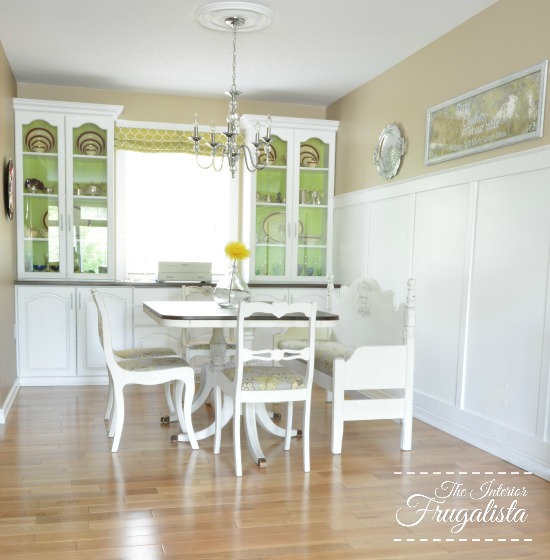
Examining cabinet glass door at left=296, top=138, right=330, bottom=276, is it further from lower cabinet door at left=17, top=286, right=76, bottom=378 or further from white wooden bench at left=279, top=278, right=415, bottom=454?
lower cabinet door at left=17, top=286, right=76, bottom=378

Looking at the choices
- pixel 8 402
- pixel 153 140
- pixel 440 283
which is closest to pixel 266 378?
pixel 440 283

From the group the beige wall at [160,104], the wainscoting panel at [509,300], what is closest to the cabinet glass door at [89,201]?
the beige wall at [160,104]

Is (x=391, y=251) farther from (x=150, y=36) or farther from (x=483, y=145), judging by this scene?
(x=150, y=36)

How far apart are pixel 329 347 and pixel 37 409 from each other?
2066 millimetres

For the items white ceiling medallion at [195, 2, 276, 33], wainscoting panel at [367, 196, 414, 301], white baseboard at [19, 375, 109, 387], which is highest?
white ceiling medallion at [195, 2, 276, 33]

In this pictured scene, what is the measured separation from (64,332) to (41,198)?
114 cm

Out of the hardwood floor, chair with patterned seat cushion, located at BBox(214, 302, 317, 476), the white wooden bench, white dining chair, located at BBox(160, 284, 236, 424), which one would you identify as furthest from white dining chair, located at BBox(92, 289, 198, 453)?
the white wooden bench

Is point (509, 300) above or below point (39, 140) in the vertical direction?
below

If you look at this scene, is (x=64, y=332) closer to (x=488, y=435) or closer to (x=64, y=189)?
(x=64, y=189)

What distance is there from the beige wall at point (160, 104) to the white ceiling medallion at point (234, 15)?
1.68 metres

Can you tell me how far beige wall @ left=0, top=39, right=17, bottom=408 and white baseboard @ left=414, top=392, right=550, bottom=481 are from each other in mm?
2809

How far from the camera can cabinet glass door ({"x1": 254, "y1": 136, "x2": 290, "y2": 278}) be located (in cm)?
548

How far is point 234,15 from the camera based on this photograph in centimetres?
357

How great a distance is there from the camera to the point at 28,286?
4836 mm
